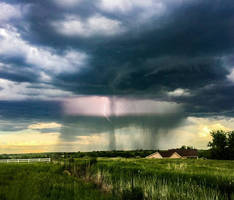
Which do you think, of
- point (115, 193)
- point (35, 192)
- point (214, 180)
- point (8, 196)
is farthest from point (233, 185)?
point (8, 196)

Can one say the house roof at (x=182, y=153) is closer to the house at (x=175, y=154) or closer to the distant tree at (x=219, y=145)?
the house at (x=175, y=154)

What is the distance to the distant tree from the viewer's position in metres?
75.4

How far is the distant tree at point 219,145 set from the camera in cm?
7544

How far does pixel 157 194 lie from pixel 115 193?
2284 mm

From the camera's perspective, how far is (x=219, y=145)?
76.2 m

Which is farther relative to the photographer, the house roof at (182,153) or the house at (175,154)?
the house roof at (182,153)

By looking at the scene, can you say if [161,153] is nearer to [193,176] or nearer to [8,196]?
[193,176]

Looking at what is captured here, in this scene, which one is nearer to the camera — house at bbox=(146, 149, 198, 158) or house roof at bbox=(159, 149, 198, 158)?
house at bbox=(146, 149, 198, 158)

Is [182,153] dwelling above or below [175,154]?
below

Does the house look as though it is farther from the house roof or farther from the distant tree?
the distant tree

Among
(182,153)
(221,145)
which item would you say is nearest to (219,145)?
(221,145)

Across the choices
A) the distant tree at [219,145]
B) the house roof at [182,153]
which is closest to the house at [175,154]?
the house roof at [182,153]

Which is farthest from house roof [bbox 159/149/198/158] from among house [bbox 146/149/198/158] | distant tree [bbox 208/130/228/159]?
distant tree [bbox 208/130/228/159]

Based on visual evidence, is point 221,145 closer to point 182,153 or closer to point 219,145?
point 219,145
